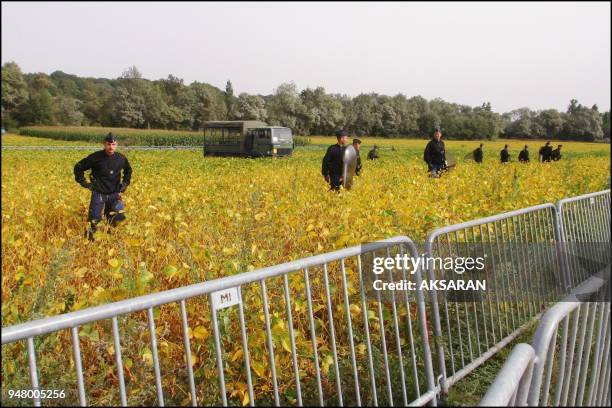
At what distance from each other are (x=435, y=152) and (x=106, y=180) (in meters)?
7.74

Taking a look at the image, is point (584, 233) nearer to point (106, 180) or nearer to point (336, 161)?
point (336, 161)

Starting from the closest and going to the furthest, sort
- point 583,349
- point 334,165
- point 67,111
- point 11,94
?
point 11,94
point 583,349
point 67,111
point 334,165

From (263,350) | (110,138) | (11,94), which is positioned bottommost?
(263,350)

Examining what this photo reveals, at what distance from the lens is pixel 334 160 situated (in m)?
8.26

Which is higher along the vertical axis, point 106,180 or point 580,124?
point 580,124

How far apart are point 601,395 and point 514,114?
49.4m

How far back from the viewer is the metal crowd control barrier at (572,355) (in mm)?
1494

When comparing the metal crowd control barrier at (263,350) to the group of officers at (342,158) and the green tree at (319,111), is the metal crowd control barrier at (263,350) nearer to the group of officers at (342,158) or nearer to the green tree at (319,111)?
the group of officers at (342,158)

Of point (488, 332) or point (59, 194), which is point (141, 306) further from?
point (59, 194)

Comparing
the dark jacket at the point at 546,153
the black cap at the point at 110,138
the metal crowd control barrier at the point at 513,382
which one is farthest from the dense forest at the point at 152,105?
the dark jacket at the point at 546,153

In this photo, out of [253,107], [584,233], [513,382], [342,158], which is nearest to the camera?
[513,382]

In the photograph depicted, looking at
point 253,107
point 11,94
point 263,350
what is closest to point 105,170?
point 263,350

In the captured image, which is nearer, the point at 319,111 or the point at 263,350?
the point at 263,350

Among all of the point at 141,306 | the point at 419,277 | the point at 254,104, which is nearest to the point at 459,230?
the point at 419,277
